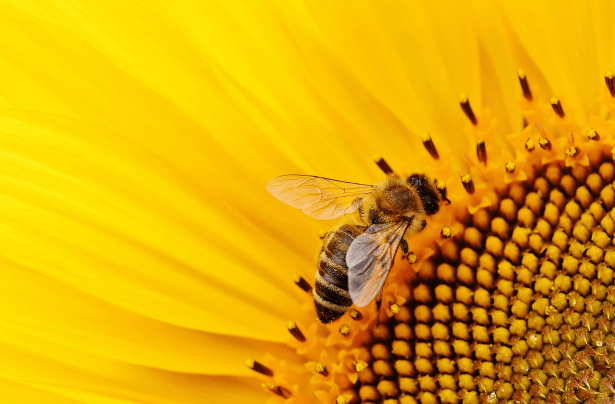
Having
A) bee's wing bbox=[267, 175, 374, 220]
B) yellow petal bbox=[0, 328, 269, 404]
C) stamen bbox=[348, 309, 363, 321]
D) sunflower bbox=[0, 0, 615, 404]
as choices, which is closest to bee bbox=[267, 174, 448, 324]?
bee's wing bbox=[267, 175, 374, 220]

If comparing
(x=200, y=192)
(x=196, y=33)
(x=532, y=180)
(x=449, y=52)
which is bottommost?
(x=532, y=180)

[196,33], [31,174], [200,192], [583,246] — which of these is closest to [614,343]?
Result: [583,246]

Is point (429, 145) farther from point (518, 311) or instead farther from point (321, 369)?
point (321, 369)

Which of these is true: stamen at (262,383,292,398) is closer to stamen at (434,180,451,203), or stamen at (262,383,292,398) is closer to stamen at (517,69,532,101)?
stamen at (434,180,451,203)

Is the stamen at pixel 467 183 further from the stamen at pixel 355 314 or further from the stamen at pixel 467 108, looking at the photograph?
the stamen at pixel 355 314

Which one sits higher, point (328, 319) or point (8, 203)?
point (8, 203)

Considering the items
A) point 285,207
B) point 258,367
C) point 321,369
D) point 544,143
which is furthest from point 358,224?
point 544,143

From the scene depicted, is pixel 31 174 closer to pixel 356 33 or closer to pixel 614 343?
pixel 356 33

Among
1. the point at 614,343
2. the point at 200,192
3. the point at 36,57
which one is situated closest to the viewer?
the point at 614,343
